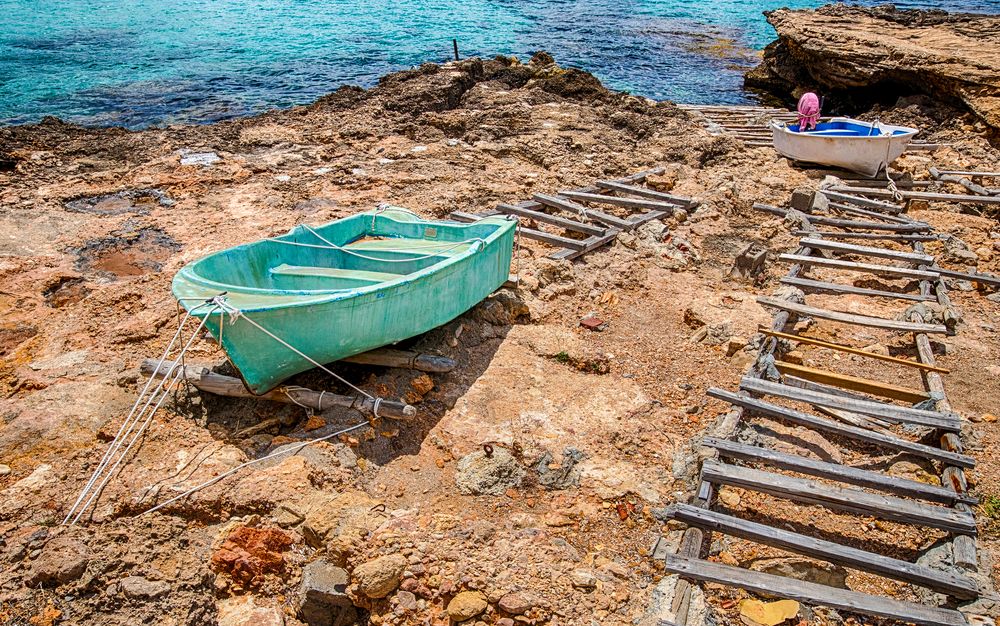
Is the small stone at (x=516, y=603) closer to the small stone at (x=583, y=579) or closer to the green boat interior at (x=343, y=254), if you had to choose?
the small stone at (x=583, y=579)

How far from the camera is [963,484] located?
511cm

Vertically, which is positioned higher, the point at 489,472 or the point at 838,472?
the point at 838,472

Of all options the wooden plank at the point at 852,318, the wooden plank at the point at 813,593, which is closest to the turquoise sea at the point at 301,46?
the wooden plank at the point at 852,318

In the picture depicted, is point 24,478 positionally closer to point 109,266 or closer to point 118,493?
point 118,493

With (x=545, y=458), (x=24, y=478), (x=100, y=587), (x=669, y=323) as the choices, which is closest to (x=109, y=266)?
(x=24, y=478)

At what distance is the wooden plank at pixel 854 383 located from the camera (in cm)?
626

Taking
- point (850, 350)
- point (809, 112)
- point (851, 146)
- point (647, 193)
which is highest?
point (809, 112)

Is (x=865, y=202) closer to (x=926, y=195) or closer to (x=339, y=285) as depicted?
(x=926, y=195)

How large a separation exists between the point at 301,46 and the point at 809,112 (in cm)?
2408

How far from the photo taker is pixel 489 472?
5.35 meters

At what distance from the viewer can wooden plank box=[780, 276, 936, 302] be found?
8.18 metres

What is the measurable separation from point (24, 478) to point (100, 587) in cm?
158

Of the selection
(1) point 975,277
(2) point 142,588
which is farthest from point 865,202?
(2) point 142,588

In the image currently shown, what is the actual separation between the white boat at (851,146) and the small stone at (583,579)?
1130 cm
